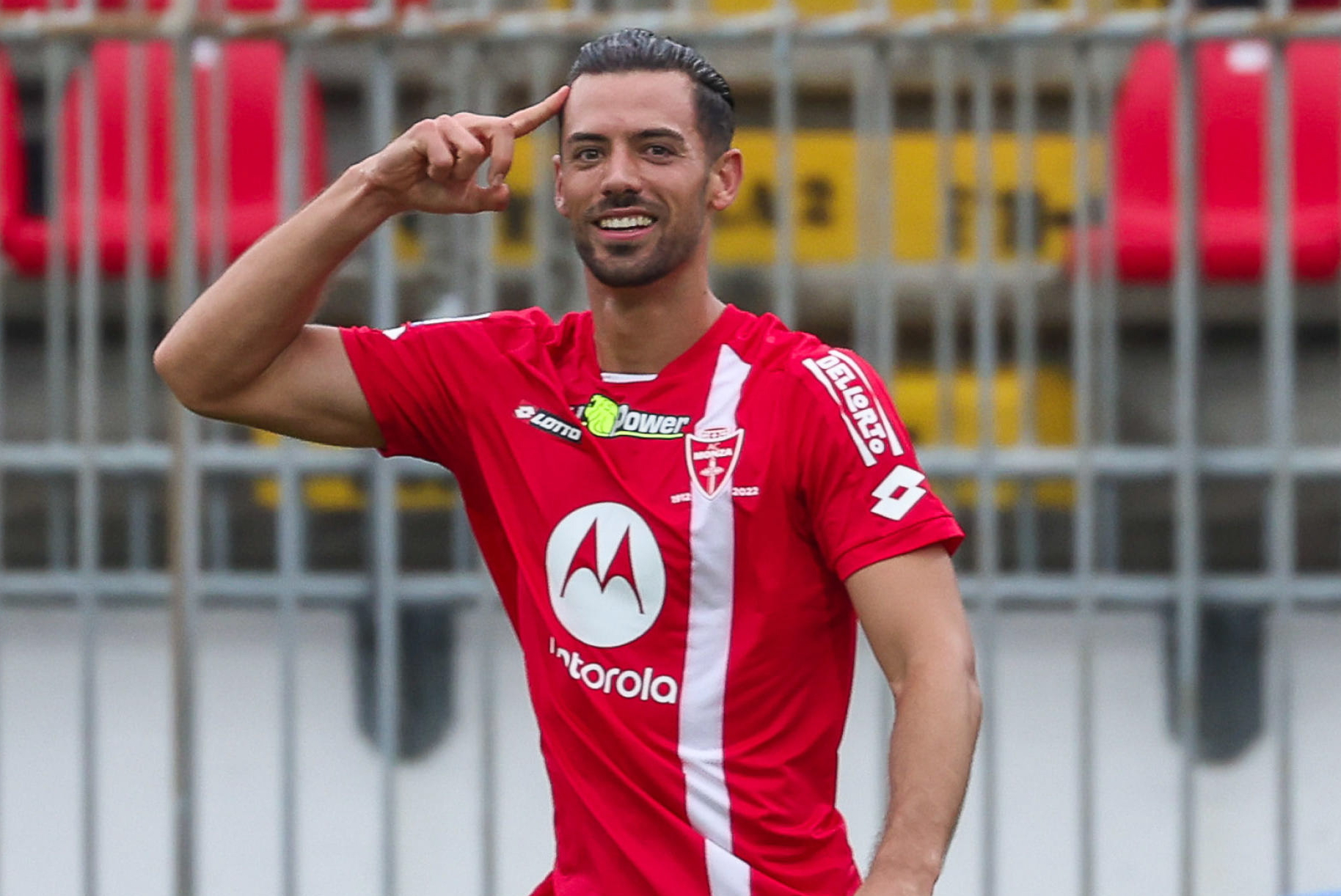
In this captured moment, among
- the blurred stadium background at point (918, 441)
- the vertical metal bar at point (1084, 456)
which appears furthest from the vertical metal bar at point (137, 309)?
the vertical metal bar at point (1084, 456)

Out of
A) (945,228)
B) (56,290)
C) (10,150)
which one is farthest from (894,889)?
(10,150)

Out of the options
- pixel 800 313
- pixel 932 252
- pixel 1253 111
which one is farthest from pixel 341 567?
A: pixel 1253 111

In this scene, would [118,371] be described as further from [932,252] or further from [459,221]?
[932,252]

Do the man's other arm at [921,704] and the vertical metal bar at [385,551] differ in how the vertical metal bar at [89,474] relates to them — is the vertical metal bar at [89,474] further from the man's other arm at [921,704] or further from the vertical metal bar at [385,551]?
the man's other arm at [921,704]

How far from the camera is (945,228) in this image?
4.14 metres

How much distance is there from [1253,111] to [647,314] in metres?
2.37

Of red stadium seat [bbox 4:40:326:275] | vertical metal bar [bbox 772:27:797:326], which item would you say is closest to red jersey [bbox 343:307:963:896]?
vertical metal bar [bbox 772:27:797:326]

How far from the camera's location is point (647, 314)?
2.48 metres

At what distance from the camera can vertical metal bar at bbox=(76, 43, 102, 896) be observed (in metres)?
4.35

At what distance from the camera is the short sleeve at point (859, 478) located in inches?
88.5

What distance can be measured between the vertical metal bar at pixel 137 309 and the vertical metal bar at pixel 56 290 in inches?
5.2

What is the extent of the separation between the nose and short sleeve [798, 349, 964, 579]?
1.03 feet

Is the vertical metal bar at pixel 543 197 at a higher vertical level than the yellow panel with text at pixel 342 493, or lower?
higher

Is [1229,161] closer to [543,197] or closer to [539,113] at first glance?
[543,197]
